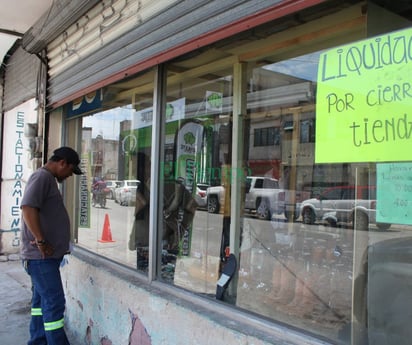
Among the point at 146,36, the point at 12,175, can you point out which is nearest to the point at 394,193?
the point at 146,36

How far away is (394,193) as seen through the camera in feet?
5.61

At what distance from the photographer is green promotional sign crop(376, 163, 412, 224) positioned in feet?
5.44

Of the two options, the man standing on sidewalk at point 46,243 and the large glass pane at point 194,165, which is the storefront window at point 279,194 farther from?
the man standing on sidewalk at point 46,243

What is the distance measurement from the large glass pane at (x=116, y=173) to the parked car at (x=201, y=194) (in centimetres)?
64

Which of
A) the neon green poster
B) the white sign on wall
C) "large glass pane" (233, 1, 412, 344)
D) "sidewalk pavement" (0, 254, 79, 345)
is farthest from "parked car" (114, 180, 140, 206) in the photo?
the white sign on wall

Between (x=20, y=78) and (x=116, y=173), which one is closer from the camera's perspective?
(x=116, y=173)

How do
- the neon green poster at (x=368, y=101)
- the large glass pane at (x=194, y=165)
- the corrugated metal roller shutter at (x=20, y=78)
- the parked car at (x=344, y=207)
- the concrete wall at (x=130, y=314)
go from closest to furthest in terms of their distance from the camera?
the neon green poster at (x=368, y=101)
the parked car at (x=344, y=207)
the concrete wall at (x=130, y=314)
the large glass pane at (x=194, y=165)
the corrugated metal roller shutter at (x=20, y=78)

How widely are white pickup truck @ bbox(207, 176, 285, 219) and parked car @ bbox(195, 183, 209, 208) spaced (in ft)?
0.14

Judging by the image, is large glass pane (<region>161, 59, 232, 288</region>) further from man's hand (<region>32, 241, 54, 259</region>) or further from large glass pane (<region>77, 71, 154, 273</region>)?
man's hand (<region>32, 241, 54, 259</region>)

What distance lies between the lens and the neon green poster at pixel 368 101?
1.62 metres

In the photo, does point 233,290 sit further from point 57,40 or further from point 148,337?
point 57,40

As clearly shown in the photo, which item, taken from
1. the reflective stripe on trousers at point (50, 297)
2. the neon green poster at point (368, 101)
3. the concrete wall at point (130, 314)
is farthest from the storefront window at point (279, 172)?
the reflective stripe on trousers at point (50, 297)

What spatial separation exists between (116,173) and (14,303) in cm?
Answer: 209

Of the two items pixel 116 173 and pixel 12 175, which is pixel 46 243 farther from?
pixel 12 175
